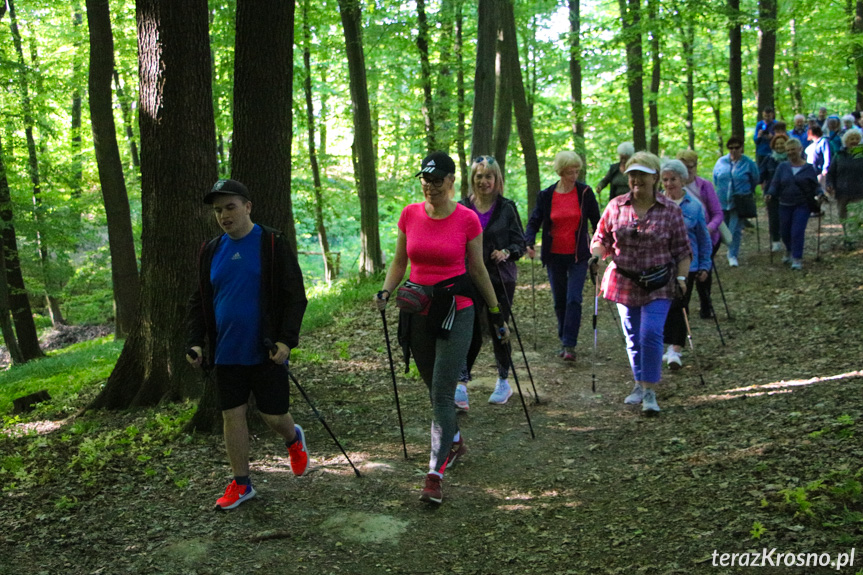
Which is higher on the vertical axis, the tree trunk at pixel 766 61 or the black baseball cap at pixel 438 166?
the tree trunk at pixel 766 61

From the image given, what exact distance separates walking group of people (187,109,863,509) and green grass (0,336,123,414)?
4428 mm

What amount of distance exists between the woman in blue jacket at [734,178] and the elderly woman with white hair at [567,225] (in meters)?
5.46

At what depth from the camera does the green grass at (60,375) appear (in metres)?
9.17

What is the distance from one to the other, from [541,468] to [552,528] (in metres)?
1.13

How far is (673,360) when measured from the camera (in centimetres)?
830

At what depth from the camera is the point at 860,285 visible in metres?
10.5

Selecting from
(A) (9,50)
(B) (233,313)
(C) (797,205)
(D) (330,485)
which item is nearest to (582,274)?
(D) (330,485)

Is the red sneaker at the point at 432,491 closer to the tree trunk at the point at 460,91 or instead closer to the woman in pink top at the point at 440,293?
the woman in pink top at the point at 440,293

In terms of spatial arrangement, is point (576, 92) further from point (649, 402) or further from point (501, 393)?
point (649, 402)

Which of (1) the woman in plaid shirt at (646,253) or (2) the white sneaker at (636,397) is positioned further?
(2) the white sneaker at (636,397)

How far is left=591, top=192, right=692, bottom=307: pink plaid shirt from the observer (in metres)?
6.44

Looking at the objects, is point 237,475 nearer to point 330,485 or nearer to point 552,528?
point 330,485

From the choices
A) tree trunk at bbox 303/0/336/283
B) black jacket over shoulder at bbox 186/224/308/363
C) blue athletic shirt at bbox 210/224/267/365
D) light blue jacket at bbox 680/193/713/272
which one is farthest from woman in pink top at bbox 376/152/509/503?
tree trunk at bbox 303/0/336/283

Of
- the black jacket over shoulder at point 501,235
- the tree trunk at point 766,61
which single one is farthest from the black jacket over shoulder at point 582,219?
the tree trunk at point 766,61
